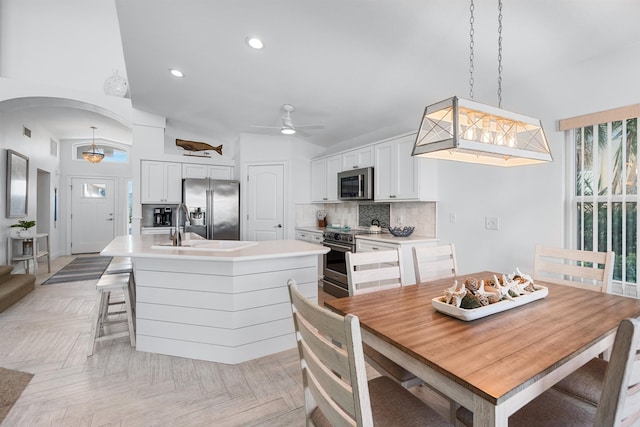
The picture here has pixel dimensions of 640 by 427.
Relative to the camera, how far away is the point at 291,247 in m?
2.72

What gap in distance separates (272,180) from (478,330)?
4513mm

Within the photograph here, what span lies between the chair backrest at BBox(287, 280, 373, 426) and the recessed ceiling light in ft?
8.74

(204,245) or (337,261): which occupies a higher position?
(204,245)

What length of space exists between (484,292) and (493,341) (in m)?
0.38

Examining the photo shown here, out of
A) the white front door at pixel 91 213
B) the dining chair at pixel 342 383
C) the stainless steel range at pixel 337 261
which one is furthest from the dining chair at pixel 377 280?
the white front door at pixel 91 213

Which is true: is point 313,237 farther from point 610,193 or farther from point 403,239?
point 610,193

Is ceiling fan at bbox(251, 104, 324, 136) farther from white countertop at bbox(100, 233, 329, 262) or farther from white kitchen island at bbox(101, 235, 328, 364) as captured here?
white kitchen island at bbox(101, 235, 328, 364)

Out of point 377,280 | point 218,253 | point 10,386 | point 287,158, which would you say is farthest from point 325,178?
point 10,386

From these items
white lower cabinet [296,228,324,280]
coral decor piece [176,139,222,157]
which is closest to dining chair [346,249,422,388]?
white lower cabinet [296,228,324,280]

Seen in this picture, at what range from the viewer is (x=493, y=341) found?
111cm

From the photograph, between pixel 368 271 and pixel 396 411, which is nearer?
pixel 396 411

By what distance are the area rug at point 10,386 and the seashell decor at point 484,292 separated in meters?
2.60

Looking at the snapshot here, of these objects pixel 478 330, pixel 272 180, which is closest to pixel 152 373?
pixel 478 330

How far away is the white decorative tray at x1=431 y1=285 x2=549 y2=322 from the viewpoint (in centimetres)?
130
